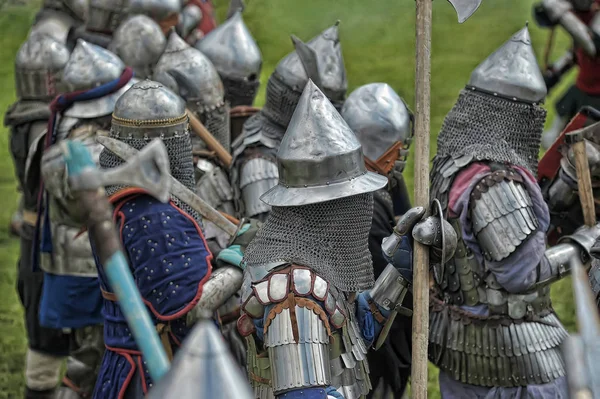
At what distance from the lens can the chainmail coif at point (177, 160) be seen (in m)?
4.55

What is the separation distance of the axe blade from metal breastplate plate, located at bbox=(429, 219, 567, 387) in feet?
8.10

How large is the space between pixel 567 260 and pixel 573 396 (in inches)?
105

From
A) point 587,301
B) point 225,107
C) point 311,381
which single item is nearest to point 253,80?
point 225,107

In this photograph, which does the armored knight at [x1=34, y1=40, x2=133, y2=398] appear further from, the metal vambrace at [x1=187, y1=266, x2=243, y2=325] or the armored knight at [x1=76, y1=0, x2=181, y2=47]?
the armored knight at [x1=76, y1=0, x2=181, y2=47]

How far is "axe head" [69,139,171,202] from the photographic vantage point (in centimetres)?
239

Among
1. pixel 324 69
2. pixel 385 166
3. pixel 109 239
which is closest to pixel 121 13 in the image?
pixel 324 69

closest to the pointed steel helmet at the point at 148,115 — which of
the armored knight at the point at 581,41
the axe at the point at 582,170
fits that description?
the axe at the point at 582,170

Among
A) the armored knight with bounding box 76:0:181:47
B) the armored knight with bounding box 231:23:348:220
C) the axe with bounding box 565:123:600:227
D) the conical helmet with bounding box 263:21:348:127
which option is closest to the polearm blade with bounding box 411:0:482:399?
the axe with bounding box 565:123:600:227

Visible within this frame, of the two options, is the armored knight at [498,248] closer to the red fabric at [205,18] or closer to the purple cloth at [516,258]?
the purple cloth at [516,258]

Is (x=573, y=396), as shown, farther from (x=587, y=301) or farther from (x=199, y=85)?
(x=199, y=85)

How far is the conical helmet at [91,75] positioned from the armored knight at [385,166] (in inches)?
51.5

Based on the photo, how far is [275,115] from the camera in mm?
6168

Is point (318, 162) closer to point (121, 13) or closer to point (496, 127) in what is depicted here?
point (496, 127)

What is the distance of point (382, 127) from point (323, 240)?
186 centimetres
